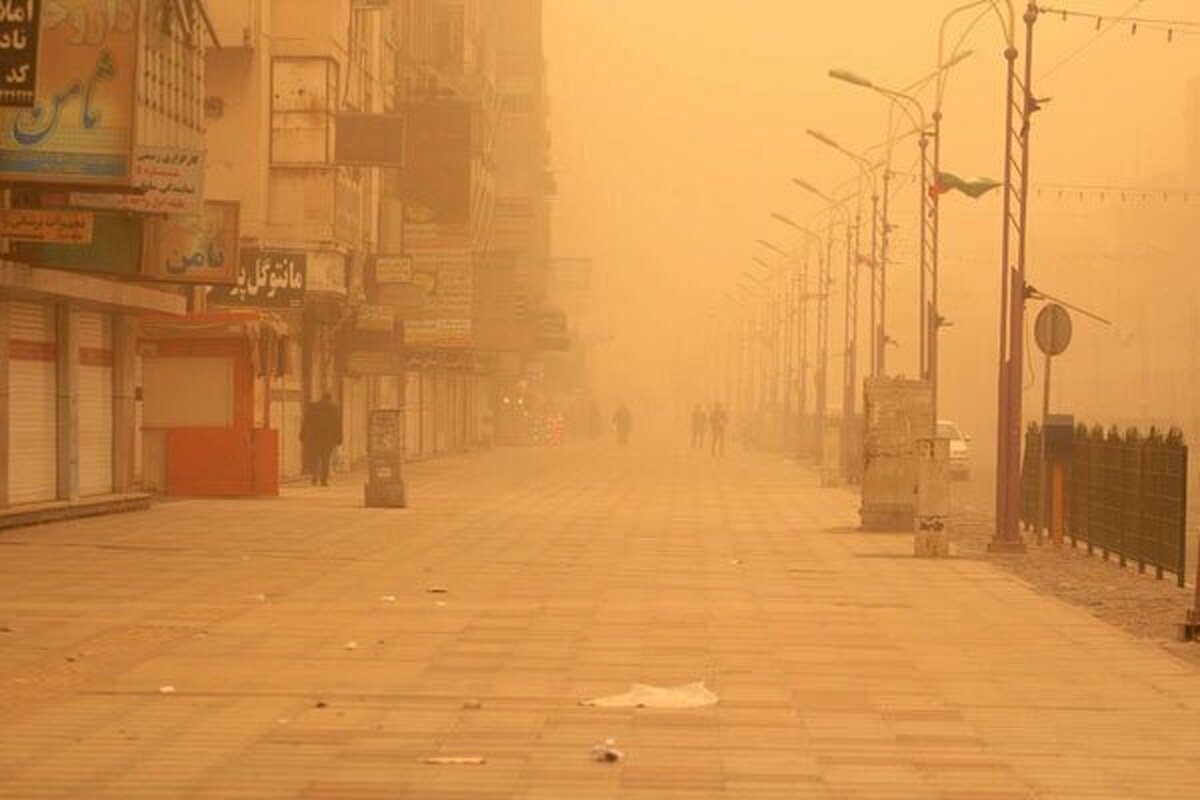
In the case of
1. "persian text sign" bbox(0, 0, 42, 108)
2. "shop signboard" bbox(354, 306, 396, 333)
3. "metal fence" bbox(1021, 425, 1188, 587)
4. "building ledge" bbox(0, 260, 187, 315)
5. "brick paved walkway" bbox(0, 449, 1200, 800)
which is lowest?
"brick paved walkway" bbox(0, 449, 1200, 800)

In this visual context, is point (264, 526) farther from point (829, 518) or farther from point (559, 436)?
point (559, 436)

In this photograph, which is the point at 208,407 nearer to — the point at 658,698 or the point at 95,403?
the point at 95,403

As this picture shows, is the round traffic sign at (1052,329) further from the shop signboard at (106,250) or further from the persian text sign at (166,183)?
the shop signboard at (106,250)

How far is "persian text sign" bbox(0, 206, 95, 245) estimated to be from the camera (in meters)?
26.9

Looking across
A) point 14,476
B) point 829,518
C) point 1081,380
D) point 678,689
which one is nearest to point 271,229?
point 829,518

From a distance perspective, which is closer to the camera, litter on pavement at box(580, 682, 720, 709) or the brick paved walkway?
the brick paved walkway

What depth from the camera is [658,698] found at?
13336 mm

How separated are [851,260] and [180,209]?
45.5 m

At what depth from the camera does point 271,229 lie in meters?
49.1

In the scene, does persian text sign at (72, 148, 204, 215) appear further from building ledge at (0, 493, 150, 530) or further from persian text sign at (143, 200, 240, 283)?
persian text sign at (143, 200, 240, 283)

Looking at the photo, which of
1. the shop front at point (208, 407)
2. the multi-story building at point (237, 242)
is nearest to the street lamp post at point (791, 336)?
the multi-story building at point (237, 242)

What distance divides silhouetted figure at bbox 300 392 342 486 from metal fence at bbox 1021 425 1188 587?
1733 centimetres

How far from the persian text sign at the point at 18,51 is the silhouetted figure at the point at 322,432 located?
2302 centimetres

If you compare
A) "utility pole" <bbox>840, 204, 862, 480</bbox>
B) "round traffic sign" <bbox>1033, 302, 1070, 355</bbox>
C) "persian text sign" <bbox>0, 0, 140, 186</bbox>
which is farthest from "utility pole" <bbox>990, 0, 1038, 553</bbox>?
"utility pole" <bbox>840, 204, 862, 480</bbox>
